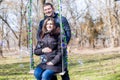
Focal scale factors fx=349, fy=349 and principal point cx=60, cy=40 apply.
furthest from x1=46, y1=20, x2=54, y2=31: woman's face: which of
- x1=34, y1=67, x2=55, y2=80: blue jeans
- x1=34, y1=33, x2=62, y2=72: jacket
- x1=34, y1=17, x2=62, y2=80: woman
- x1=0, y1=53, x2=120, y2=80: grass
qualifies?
x1=0, y1=53, x2=120, y2=80: grass

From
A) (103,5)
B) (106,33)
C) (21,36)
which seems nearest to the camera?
(103,5)

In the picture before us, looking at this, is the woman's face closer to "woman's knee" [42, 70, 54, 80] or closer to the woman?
the woman

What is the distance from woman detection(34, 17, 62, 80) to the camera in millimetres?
6258

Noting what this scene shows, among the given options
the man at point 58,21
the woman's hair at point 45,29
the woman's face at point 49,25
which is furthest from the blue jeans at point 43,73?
the woman's face at point 49,25

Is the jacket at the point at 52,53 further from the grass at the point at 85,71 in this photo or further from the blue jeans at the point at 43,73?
the grass at the point at 85,71

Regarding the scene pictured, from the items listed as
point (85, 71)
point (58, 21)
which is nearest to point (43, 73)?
point (58, 21)

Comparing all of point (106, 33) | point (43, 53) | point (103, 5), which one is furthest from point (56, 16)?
point (106, 33)

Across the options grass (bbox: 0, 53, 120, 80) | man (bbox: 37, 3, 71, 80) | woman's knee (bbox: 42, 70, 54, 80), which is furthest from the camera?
grass (bbox: 0, 53, 120, 80)

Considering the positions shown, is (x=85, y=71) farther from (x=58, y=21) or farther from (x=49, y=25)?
(x=49, y=25)

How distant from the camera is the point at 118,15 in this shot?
63.4 meters

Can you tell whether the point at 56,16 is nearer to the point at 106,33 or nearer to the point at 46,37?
the point at 46,37

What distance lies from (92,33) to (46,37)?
209 ft

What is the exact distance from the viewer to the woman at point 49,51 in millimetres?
6258

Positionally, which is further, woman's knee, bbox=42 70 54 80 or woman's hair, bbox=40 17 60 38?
woman's hair, bbox=40 17 60 38
